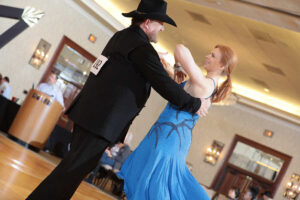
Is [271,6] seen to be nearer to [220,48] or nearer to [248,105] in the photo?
[220,48]

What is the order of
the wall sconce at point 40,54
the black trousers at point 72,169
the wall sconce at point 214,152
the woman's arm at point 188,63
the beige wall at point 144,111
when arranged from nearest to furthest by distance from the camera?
the black trousers at point 72,169 → the woman's arm at point 188,63 → the beige wall at point 144,111 → the wall sconce at point 40,54 → the wall sconce at point 214,152

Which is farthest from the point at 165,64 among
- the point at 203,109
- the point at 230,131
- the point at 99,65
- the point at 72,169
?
the point at 230,131

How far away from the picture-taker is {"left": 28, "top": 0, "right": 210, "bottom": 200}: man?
5.95ft

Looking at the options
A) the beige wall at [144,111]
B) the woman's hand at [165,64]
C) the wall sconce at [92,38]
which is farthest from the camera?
the wall sconce at [92,38]

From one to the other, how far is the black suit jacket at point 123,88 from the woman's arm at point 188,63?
208mm

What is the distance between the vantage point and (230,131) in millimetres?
12180

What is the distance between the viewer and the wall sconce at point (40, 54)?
8.88m

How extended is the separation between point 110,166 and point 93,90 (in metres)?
6.24

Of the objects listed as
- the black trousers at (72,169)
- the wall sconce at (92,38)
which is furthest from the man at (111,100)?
the wall sconce at (92,38)

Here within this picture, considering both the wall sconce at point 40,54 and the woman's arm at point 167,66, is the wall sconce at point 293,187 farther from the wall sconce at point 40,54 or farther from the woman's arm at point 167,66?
the woman's arm at point 167,66

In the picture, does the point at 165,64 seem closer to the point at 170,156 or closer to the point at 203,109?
the point at 203,109

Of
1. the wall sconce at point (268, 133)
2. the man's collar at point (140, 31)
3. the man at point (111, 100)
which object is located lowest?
the man at point (111, 100)

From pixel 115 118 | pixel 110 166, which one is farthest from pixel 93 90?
pixel 110 166

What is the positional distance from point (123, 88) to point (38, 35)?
736 cm
